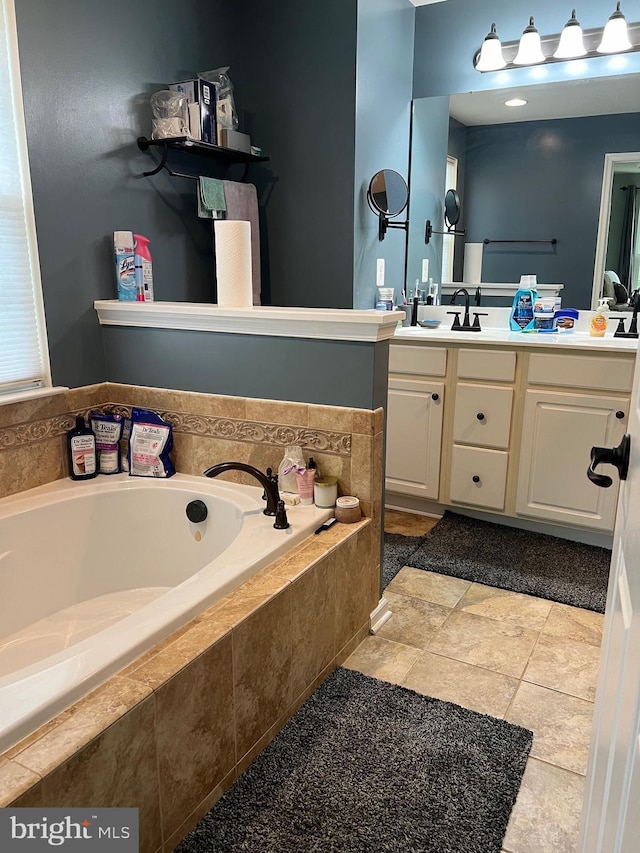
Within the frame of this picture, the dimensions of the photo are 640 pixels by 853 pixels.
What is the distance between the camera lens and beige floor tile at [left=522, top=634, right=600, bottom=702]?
186 centimetres

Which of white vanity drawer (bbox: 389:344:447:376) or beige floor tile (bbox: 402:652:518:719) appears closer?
beige floor tile (bbox: 402:652:518:719)

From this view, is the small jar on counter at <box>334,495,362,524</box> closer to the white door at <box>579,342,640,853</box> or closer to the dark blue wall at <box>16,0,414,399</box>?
the dark blue wall at <box>16,0,414,399</box>

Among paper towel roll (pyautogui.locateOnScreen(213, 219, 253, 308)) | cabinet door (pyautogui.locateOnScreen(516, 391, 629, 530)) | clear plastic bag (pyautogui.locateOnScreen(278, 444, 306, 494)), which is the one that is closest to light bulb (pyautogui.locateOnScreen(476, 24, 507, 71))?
cabinet door (pyautogui.locateOnScreen(516, 391, 629, 530))

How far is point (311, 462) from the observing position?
6.59 ft

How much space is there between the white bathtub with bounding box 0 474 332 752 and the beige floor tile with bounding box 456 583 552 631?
753 mm

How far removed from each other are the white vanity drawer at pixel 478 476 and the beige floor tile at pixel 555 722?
111cm

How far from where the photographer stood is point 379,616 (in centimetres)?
216

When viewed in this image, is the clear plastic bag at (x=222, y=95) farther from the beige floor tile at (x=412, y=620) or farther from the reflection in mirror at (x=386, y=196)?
the beige floor tile at (x=412, y=620)

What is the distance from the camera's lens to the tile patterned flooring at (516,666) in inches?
57.5

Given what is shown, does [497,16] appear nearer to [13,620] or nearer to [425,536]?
[425,536]

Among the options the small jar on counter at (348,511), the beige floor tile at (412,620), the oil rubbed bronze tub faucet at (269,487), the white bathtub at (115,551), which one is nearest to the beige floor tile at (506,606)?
the beige floor tile at (412,620)

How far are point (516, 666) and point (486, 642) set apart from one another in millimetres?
144

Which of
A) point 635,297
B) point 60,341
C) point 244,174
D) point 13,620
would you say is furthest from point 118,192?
point 635,297

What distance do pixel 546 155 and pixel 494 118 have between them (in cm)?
31
